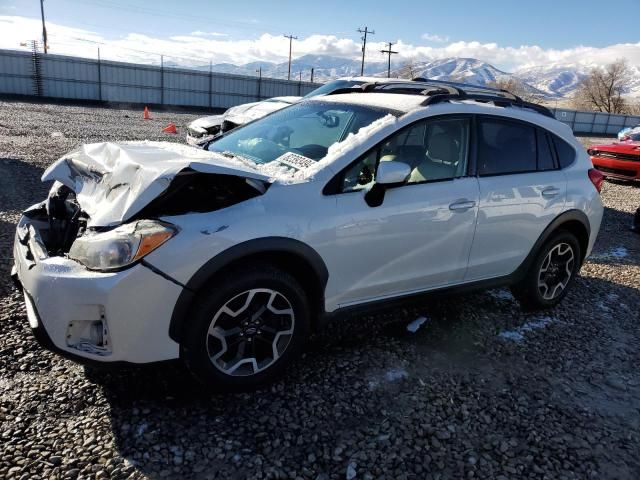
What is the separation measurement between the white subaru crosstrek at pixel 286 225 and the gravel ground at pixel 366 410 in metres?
0.31

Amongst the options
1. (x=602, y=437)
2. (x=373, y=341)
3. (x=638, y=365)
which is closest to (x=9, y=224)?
(x=373, y=341)

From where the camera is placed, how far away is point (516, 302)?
4766 mm

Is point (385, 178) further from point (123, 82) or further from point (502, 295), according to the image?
point (123, 82)

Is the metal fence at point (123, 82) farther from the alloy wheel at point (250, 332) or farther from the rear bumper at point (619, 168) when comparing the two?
the alloy wheel at point (250, 332)

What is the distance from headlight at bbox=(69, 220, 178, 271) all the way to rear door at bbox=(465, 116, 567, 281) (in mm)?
2295

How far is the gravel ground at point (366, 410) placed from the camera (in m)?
2.48

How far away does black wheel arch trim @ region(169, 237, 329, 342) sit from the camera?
2615mm

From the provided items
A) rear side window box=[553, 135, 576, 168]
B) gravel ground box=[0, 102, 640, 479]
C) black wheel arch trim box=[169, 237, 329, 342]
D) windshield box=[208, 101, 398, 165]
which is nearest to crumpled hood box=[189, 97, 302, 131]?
windshield box=[208, 101, 398, 165]

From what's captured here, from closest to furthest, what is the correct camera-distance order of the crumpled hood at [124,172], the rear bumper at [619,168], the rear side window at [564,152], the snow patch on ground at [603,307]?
the crumpled hood at [124,172] → the rear side window at [564,152] → the snow patch on ground at [603,307] → the rear bumper at [619,168]

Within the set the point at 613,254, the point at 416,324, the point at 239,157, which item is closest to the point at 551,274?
the point at 416,324

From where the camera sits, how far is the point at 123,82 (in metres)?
29.3

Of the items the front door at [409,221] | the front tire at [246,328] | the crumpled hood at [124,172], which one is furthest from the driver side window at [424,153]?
the front tire at [246,328]

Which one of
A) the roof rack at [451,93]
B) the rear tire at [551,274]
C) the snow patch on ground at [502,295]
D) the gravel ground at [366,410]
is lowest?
the gravel ground at [366,410]

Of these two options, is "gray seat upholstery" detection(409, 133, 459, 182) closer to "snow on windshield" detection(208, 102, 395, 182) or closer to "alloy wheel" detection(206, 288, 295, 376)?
"snow on windshield" detection(208, 102, 395, 182)
